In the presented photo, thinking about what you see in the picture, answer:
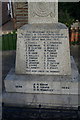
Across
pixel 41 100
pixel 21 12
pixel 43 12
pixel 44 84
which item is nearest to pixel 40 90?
pixel 44 84

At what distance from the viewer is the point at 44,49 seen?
21.0ft

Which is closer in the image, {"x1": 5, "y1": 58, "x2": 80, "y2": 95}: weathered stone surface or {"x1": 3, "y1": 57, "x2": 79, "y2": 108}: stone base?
{"x1": 3, "y1": 57, "x2": 79, "y2": 108}: stone base

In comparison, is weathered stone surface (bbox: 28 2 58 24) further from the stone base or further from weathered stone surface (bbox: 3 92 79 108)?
weathered stone surface (bbox: 3 92 79 108)

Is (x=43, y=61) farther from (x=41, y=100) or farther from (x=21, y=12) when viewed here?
(x=21, y=12)

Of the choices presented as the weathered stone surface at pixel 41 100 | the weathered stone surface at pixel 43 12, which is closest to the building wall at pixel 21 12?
the weathered stone surface at pixel 43 12

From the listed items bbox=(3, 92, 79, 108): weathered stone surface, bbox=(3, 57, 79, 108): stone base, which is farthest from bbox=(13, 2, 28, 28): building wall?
bbox=(3, 92, 79, 108): weathered stone surface

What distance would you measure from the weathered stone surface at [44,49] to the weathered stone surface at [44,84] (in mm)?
298

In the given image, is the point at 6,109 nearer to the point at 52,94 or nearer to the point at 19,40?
the point at 52,94

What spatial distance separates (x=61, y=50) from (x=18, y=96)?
2.28 metres

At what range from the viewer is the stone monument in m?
6.20

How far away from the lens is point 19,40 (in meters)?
6.42

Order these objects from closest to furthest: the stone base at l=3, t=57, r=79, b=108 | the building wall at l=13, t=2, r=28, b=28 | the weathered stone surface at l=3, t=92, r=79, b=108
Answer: the weathered stone surface at l=3, t=92, r=79, b=108, the stone base at l=3, t=57, r=79, b=108, the building wall at l=13, t=2, r=28, b=28

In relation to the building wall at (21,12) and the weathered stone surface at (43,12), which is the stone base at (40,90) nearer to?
the weathered stone surface at (43,12)

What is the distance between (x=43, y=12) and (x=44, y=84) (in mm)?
2604
